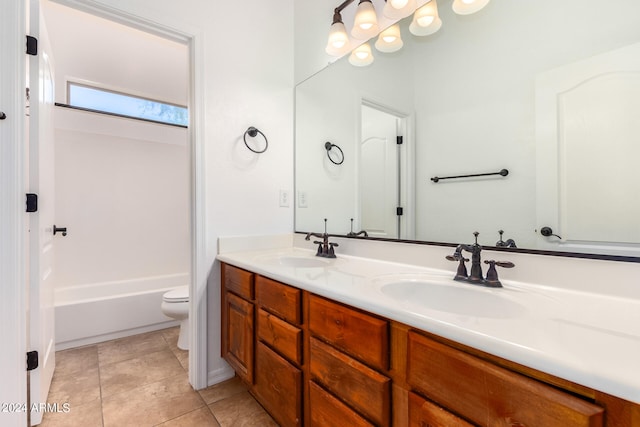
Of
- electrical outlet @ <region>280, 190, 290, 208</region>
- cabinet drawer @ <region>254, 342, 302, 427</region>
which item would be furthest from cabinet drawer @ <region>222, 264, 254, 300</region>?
electrical outlet @ <region>280, 190, 290, 208</region>

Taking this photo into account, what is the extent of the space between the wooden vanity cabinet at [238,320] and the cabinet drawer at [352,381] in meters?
0.48

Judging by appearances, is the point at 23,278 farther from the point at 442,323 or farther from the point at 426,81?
the point at 426,81

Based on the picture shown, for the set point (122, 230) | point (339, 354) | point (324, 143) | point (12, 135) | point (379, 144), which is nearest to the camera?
point (339, 354)

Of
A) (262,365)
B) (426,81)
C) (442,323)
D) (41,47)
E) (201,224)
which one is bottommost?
(262,365)

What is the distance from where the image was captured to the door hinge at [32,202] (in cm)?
127

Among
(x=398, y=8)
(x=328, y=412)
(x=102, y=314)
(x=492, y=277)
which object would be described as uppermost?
(x=398, y=8)

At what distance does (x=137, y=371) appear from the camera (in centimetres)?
180

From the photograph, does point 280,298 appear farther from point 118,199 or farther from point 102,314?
point 118,199

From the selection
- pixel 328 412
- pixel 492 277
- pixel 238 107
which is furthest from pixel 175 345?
pixel 492 277

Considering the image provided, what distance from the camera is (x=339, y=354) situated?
36.2 inches

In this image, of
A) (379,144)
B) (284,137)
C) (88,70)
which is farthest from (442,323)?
(88,70)

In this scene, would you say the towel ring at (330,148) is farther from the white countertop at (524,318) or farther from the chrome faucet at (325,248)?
the white countertop at (524,318)

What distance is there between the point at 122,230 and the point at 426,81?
9.61 ft

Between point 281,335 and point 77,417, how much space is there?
114cm
